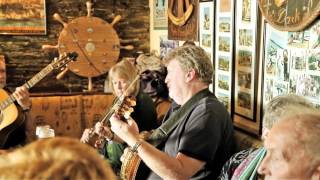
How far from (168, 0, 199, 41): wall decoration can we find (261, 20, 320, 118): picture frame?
971 millimetres

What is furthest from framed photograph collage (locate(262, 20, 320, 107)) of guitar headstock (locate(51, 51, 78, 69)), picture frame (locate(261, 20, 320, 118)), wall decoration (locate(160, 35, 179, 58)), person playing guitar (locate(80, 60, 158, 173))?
guitar headstock (locate(51, 51, 78, 69))

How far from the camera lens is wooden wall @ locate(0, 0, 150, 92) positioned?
4.07m

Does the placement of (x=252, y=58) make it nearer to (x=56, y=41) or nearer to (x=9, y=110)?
(x=9, y=110)

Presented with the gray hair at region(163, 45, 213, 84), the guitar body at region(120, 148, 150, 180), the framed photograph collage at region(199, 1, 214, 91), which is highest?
the framed photograph collage at region(199, 1, 214, 91)

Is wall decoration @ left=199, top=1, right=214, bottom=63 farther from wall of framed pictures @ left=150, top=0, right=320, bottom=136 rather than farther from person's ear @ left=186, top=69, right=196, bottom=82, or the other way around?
person's ear @ left=186, top=69, right=196, bottom=82

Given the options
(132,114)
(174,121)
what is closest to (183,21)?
(132,114)

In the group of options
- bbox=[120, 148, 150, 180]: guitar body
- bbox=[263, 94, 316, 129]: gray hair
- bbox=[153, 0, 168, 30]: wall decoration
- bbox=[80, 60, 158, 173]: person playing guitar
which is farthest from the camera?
bbox=[153, 0, 168, 30]: wall decoration

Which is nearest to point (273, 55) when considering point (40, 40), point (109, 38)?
point (109, 38)

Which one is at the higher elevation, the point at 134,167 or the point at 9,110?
the point at 9,110

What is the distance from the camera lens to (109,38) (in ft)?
13.8

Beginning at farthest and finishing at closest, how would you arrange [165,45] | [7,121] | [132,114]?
[165,45], [7,121], [132,114]

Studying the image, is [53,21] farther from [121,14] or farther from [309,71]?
[309,71]

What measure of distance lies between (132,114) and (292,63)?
1.20m

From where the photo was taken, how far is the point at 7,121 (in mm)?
3197
